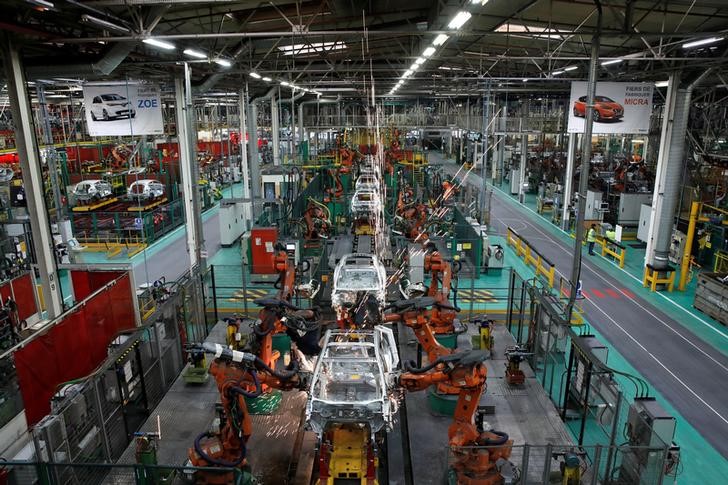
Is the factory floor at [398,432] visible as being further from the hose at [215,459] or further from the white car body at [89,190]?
the white car body at [89,190]

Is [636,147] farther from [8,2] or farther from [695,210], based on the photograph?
[8,2]

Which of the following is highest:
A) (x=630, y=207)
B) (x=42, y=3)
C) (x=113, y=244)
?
(x=42, y=3)

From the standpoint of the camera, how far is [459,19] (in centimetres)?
850

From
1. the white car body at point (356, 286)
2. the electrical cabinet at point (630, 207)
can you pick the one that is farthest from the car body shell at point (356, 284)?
the electrical cabinet at point (630, 207)

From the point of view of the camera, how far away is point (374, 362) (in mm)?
6930

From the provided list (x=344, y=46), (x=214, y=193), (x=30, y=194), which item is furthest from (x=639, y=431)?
(x=214, y=193)

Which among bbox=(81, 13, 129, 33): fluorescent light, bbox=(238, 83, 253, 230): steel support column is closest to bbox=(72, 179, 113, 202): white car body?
bbox=(238, 83, 253, 230): steel support column

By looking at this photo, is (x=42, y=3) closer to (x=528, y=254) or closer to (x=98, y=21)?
(x=98, y=21)

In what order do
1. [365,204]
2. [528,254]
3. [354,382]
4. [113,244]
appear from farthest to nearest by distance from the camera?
[113,244] → [365,204] → [528,254] → [354,382]

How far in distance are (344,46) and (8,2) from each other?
10.6m

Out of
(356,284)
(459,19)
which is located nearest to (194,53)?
(459,19)

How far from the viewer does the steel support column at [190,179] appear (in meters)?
12.1

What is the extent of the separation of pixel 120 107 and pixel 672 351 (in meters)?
13.5

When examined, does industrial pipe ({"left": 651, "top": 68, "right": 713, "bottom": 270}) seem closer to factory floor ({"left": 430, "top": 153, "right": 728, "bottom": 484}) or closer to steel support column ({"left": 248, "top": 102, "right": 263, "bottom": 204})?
factory floor ({"left": 430, "top": 153, "right": 728, "bottom": 484})
